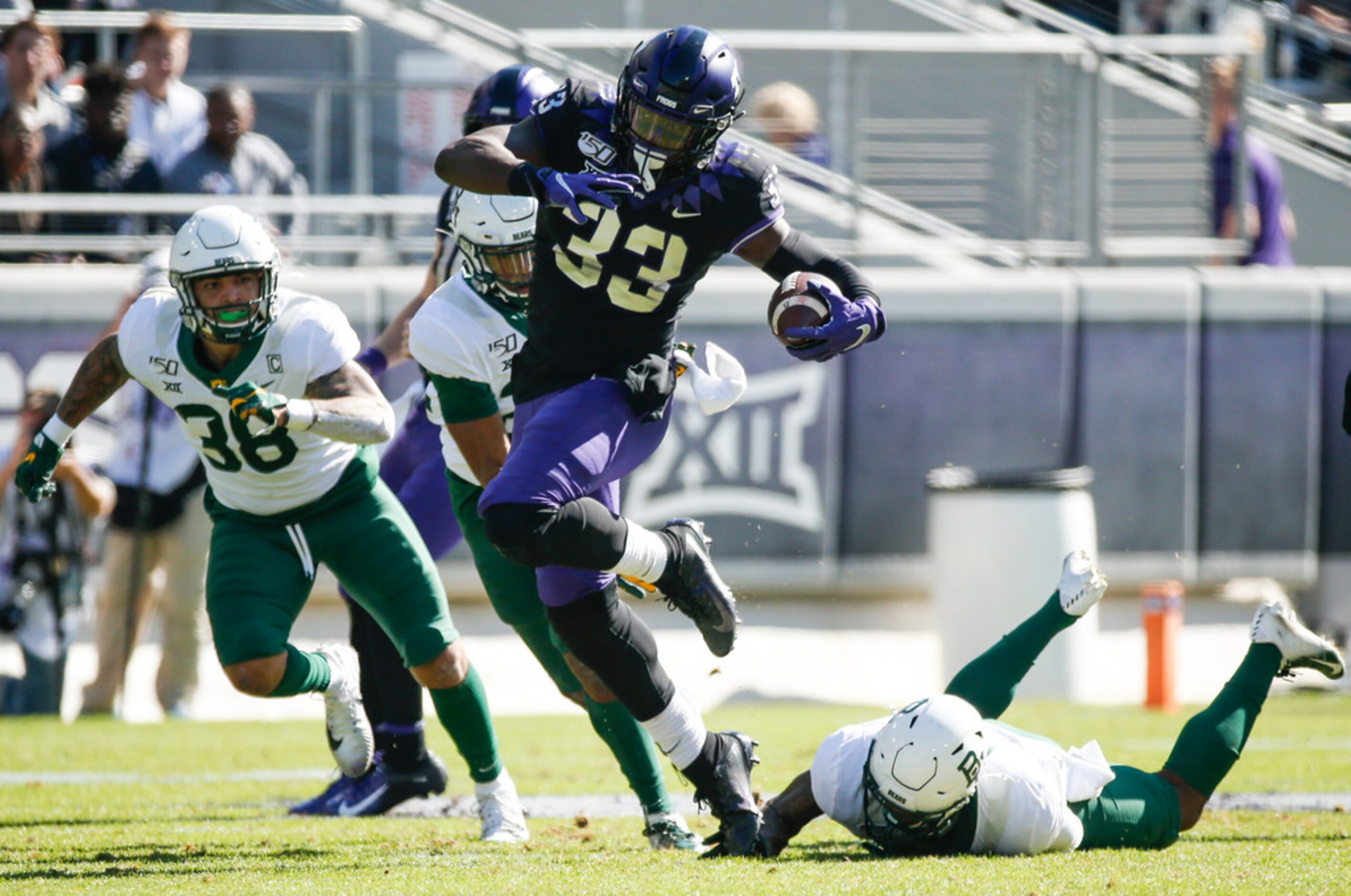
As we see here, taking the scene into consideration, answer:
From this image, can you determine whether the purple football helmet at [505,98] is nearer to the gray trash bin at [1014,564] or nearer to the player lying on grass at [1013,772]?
the player lying on grass at [1013,772]

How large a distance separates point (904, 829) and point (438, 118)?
588cm

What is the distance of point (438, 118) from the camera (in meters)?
9.12

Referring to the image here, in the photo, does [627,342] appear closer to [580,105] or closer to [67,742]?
[580,105]

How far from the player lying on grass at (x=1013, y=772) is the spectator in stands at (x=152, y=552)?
4561mm

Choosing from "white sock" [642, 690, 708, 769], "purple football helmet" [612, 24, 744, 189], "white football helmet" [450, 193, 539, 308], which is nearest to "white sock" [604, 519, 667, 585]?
"white sock" [642, 690, 708, 769]

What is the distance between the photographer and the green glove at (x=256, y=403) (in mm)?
4234

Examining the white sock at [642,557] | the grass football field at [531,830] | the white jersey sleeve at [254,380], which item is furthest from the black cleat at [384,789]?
the white sock at [642,557]

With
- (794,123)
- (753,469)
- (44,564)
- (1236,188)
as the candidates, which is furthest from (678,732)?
(1236,188)

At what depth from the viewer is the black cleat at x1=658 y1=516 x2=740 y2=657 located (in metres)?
4.27

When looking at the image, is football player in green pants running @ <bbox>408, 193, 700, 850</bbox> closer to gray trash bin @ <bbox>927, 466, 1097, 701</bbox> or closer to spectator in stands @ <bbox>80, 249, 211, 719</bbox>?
spectator in stands @ <bbox>80, 249, 211, 719</bbox>

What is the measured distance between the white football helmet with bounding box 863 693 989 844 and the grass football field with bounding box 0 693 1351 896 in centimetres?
13

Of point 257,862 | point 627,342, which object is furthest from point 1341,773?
point 257,862

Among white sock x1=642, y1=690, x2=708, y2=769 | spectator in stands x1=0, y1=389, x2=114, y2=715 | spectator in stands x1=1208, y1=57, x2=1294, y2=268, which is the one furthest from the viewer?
spectator in stands x1=1208, y1=57, x2=1294, y2=268

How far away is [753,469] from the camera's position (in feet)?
29.9
